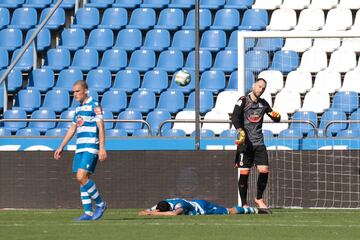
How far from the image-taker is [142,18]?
24.4 m

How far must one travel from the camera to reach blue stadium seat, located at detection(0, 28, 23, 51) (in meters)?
24.2

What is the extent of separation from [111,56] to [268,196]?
23.6 ft

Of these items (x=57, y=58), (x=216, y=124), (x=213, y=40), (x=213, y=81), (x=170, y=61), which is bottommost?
(x=216, y=124)

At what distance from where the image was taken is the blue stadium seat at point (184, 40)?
2352 cm

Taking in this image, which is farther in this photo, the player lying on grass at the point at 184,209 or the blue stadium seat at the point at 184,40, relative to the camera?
the blue stadium seat at the point at 184,40

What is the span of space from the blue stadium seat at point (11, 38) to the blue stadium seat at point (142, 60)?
2.73 metres

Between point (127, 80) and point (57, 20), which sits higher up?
point (57, 20)

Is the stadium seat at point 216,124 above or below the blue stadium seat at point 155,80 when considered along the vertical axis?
below

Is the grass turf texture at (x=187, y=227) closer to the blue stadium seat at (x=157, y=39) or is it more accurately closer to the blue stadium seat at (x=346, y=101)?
the blue stadium seat at (x=346, y=101)

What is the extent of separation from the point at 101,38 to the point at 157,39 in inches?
50.2

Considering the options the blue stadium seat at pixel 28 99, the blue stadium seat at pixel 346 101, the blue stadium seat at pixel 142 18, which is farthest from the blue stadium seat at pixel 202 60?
the blue stadium seat at pixel 346 101

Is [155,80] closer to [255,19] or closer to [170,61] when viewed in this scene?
[170,61]

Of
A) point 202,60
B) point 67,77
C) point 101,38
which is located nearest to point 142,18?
point 101,38

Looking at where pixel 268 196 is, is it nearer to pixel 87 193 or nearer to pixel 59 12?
pixel 87 193
